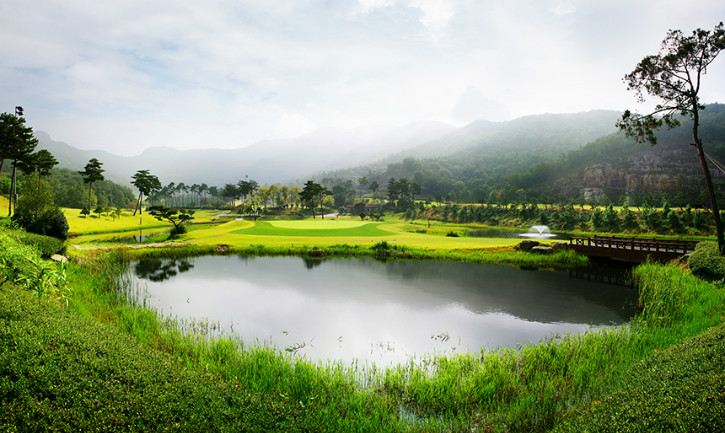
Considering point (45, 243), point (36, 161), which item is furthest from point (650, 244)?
point (36, 161)

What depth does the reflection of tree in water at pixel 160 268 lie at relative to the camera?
19827mm

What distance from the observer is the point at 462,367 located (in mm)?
8945

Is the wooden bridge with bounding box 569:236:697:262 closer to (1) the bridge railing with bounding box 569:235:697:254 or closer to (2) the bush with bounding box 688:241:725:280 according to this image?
(1) the bridge railing with bounding box 569:235:697:254

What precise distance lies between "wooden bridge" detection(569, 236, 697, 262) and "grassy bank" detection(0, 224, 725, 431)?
11.0 m

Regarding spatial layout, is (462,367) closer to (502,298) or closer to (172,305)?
(502,298)

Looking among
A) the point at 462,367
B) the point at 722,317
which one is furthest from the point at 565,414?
the point at 722,317

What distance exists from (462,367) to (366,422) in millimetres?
3916

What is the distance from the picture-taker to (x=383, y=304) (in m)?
15.0

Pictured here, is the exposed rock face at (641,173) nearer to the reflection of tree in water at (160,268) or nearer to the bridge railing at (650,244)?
the bridge railing at (650,244)

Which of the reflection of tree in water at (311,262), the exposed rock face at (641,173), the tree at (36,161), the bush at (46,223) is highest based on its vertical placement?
the exposed rock face at (641,173)

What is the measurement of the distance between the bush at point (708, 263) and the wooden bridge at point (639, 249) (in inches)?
166

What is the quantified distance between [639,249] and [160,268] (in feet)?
108

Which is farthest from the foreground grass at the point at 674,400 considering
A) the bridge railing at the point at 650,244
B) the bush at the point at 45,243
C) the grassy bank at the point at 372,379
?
the bush at the point at 45,243

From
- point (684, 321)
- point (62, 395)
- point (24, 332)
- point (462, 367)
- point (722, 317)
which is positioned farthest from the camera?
point (684, 321)
